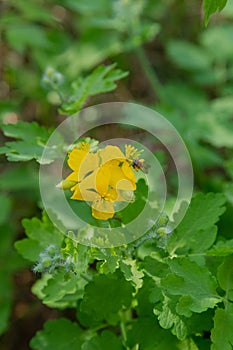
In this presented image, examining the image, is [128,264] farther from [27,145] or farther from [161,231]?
[27,145]

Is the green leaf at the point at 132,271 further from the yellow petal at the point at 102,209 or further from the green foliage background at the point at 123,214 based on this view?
the yellow petal at the point at 102,209

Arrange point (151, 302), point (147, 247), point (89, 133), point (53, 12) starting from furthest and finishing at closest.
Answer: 1. point (53, 12)
2. point (89, 133)
3. point (147, 247)
4. point (151, 302)

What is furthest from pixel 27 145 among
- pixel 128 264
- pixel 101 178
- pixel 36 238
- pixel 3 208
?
pixel 3 208

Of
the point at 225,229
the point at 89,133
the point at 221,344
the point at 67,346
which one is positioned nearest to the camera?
the point at 221,344

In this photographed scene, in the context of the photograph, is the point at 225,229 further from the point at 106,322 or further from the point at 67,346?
the point at 67,346

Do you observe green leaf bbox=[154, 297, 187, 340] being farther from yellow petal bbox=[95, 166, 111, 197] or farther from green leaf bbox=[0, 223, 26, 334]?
green leaf bbox=[0, 223, 26, 334]

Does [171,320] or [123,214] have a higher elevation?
[123,214]

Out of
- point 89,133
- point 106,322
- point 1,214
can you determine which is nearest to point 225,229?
point 106,322

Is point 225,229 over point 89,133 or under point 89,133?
over
